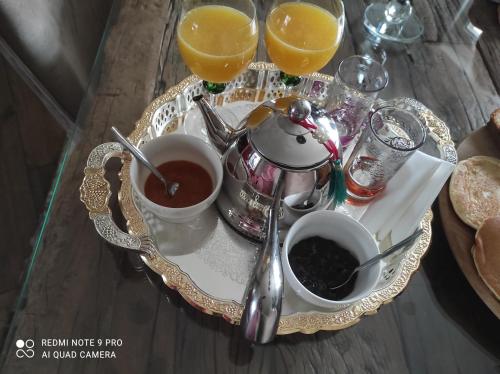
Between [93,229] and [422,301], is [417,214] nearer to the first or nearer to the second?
[422,301]

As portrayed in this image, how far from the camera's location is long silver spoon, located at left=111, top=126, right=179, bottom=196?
0.63m

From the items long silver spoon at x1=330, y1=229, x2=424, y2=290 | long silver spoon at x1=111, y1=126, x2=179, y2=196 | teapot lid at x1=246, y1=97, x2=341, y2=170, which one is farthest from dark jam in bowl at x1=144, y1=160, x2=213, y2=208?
long silver spoon at x1=330, y1=229, x2=424, y2=290

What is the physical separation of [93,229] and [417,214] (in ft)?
1.89

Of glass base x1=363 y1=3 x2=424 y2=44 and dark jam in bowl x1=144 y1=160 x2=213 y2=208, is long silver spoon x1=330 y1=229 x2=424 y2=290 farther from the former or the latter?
glass base x1=363 y1=3 x2=424 y2=44

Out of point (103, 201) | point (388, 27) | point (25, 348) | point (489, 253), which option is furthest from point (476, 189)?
point (25, 348)

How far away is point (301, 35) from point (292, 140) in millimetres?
295

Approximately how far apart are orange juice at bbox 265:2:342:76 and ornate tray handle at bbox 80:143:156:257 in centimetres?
37

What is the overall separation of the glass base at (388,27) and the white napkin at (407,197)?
19.2 inches

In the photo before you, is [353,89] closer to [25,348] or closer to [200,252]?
[200,252]

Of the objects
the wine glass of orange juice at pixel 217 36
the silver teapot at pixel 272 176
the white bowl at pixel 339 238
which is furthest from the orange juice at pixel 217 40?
the white bowl at pixel 339 238

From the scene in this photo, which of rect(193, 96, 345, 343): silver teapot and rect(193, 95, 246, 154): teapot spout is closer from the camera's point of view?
rect(193, 96, 345, 343): silver teapot

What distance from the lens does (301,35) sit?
30.4 inches

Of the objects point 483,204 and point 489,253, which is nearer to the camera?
point 489,253

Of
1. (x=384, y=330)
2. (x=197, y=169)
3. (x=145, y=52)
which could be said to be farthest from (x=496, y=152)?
(x=145, y=52)
